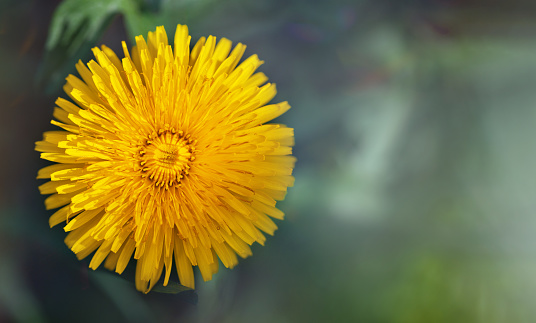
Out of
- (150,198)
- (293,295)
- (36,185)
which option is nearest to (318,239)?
(293,295)

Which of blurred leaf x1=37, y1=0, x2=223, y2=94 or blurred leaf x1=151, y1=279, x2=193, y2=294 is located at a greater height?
blurred leaf x1=37, y1=0, x2=223, y2=94

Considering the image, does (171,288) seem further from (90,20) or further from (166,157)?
(90,20)

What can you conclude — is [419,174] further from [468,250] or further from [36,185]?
[36,185]

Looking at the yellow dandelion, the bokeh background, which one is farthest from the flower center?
the bokeh background

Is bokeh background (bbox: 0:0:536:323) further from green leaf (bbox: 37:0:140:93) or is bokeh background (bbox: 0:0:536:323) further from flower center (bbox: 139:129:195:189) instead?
flower center (bbox: 139:129:195:189)

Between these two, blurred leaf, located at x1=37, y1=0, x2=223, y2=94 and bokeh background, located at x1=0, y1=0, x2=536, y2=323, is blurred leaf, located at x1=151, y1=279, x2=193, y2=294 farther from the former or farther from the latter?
blurred leaf, located at x1=37, y1=0, x2=223, y2=94

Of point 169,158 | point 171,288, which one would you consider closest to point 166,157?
point 169,158

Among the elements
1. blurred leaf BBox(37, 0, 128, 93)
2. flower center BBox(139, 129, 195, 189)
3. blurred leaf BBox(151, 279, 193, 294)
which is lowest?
blurred leaf BBox(151, 279, 193, 294)
